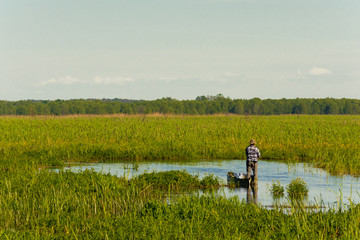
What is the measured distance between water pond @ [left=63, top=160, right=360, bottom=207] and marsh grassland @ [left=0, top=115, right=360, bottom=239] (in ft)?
4.35

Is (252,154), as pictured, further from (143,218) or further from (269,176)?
(143,218)

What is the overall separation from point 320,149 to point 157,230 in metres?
20.7

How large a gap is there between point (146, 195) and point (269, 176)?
291 inches

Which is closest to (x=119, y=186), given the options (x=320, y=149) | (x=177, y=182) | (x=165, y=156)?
(x=177, y=182)

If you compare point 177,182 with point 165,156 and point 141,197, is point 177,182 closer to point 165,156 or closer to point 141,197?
point 141,197

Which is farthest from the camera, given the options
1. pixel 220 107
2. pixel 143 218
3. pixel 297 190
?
pixel 220 107

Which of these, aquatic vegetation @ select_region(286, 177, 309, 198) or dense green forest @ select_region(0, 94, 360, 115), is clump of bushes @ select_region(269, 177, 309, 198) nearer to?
aquatic vegetation @ select_region(286, 177, 309, 198)

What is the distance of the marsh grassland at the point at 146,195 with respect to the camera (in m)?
11.4

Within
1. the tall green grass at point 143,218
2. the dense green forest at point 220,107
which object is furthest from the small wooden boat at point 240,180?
the dense green forest at point 220,107

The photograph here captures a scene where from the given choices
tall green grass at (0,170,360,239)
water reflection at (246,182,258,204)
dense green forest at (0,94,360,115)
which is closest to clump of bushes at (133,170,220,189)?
water reflection at (246,182,258,204)

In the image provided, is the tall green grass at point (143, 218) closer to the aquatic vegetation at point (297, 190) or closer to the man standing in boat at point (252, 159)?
the aquatic vegetation at point (297, 190)

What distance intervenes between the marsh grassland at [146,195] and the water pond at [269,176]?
4.35 feet

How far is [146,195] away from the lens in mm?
16875

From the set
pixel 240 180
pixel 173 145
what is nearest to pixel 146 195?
pixel 240 180
